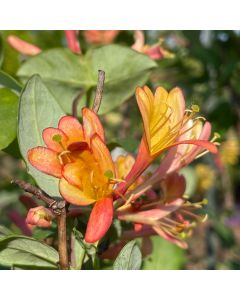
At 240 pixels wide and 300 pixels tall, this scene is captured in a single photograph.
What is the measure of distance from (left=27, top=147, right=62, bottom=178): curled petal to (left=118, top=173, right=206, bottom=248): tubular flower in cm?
13

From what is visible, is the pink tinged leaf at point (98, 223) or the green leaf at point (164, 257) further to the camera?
the green leaf at point (164, 257)

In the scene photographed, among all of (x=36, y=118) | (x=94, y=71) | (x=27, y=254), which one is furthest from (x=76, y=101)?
(x=27, y=254)

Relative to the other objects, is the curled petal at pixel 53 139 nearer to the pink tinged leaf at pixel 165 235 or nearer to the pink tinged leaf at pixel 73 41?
the pink tinged leaf at pixel 165 235

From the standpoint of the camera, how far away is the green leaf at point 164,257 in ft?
3.04

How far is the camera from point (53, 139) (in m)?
0.58

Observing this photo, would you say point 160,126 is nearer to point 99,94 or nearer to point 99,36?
point 99,94

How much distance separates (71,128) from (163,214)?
18cm

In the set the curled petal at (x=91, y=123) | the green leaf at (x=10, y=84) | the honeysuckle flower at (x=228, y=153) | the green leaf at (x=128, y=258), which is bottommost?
the honeysuckle flower at (x=228, y=153)

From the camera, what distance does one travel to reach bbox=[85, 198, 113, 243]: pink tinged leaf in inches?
21.7

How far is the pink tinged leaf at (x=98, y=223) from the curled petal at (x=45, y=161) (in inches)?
2.1

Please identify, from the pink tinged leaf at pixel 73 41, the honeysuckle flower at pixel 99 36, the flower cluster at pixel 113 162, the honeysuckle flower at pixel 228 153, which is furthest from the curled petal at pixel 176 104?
the honeysuckle flower at pixel 228 153

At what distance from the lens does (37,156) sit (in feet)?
1.89

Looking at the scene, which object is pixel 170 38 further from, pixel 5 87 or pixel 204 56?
pixel 5 87

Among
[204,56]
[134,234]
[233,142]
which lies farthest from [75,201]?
[233,142]
